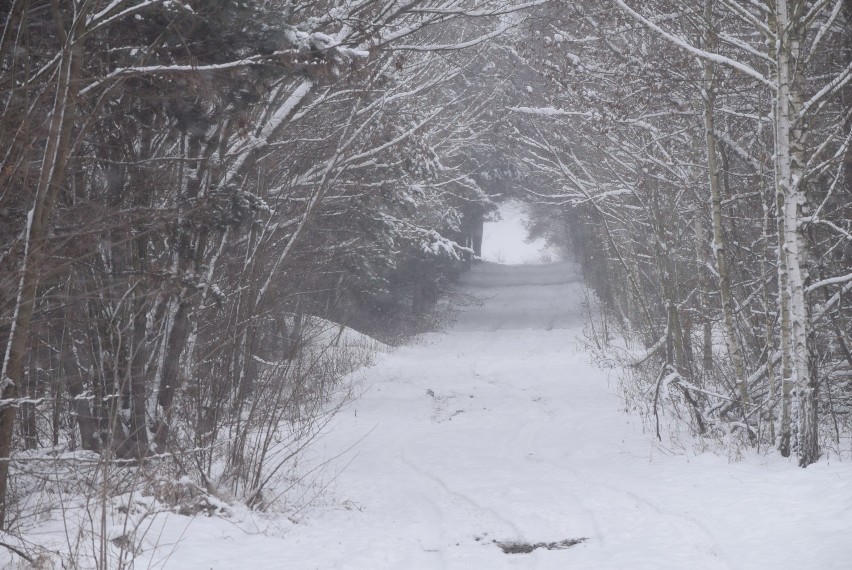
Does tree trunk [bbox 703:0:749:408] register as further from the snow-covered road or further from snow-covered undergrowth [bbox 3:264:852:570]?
the snow-covered road

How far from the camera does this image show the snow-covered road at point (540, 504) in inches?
187

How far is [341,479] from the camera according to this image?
762 cm

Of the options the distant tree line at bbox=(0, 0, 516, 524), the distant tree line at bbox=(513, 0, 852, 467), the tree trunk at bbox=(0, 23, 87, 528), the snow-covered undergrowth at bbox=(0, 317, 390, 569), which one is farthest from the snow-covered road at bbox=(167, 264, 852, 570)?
the tree trunk at bbox=(0, 23, 87, 528)

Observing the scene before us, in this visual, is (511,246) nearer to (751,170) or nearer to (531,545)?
(751,170)

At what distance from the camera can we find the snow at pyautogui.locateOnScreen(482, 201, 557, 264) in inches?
2163

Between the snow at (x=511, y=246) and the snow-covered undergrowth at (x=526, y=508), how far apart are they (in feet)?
134

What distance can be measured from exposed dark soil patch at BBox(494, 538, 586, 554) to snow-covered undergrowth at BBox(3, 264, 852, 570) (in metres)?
0.02

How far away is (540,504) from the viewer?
6.35 metres

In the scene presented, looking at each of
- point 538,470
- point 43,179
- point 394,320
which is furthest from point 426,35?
point 394,320

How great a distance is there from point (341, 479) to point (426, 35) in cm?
748

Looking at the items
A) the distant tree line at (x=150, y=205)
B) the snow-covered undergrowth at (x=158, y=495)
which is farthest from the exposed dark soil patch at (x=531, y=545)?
the distant tree line at (x=150, y=205)

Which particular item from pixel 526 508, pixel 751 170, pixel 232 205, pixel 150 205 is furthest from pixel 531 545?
pixel 751 170

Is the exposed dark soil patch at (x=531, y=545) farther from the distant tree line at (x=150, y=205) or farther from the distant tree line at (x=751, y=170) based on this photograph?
the distant tree line at (x=751, y=170)

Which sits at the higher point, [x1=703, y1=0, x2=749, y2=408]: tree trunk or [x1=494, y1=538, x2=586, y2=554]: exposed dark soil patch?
[x1=703, y1=0, x2=749, y2=408]: tree trunk
